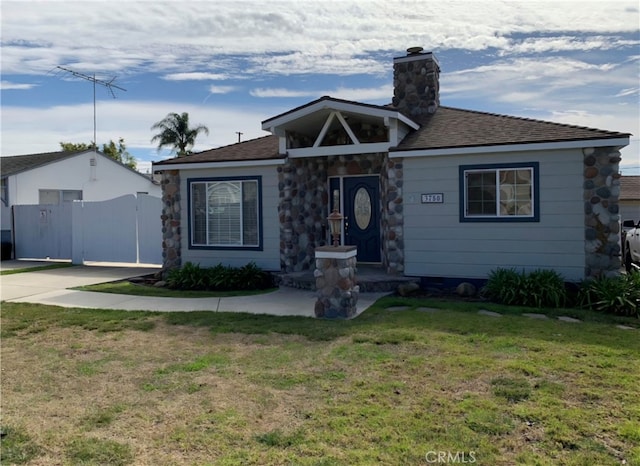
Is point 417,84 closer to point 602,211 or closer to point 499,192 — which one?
point 499,192

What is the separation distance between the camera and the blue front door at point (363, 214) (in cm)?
1196

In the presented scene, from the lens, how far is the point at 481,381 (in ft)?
15.9

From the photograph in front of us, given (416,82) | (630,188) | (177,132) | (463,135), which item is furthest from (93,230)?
(630,188)

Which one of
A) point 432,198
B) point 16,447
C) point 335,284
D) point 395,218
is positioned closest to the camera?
point 16,447

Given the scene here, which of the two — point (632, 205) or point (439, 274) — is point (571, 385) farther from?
point (632, 205)

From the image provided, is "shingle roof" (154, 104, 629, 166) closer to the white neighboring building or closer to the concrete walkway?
the concrete walkway

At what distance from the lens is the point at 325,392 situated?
470 cm

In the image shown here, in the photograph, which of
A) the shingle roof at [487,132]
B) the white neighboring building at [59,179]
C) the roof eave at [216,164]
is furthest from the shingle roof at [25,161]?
the shingle roof at [487,132]

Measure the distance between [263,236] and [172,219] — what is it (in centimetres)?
256

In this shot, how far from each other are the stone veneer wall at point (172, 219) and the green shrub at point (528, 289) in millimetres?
7410

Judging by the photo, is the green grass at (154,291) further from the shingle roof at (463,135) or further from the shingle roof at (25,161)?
the shingle roof at (25,161)

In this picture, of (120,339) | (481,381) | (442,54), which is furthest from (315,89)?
(481,381)

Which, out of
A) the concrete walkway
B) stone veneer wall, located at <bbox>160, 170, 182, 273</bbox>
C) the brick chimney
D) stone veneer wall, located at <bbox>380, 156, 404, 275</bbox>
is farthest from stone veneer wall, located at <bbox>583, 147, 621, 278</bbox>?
stone veneer wall, located at <bbox>160, 170, 182, 273</bbox>

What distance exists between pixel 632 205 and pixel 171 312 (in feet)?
90.2
